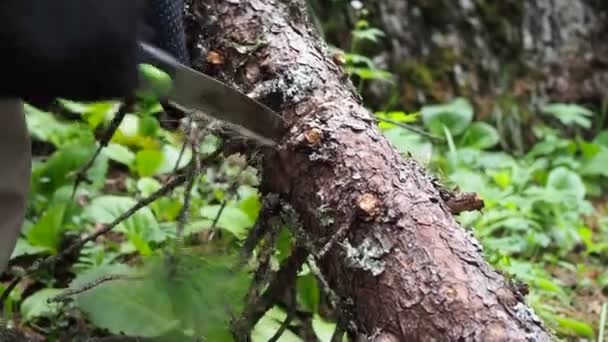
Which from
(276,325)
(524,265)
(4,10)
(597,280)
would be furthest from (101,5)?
(597,280)

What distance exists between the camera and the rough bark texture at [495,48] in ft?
10.7

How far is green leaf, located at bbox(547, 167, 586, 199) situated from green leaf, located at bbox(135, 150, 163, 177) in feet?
4.03

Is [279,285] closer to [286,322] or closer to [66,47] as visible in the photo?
[286,322]

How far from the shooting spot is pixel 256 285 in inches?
65.6

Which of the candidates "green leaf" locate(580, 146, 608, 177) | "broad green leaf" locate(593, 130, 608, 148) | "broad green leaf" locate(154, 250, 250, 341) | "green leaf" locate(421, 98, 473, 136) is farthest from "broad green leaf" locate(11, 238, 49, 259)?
"broad green leaf" locate(593, 130, 608, 148)

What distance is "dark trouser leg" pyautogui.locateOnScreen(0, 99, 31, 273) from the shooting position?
54.3 inches

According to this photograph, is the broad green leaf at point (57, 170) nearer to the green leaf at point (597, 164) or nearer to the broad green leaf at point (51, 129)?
the broad green leaf at point (51, 129)

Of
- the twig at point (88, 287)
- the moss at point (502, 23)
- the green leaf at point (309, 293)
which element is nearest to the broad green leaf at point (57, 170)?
the green leaf at point (309, 293)

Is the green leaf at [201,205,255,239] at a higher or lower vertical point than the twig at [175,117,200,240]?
lower

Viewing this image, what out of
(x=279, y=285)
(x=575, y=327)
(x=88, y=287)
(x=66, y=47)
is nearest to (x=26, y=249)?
(x=88, y=287)

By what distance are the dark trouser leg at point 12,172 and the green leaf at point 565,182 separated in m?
1.83

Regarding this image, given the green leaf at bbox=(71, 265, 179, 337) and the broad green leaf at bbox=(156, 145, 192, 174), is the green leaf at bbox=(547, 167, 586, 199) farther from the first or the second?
the green leaf at bbox=(71, 265, 179, 337)

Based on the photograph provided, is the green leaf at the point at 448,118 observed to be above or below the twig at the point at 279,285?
above

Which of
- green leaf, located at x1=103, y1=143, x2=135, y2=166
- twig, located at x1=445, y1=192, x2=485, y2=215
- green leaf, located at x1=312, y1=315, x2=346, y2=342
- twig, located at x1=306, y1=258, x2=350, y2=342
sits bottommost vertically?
green leaf, located at x1=103, y1=143, x2=135, y2=166
